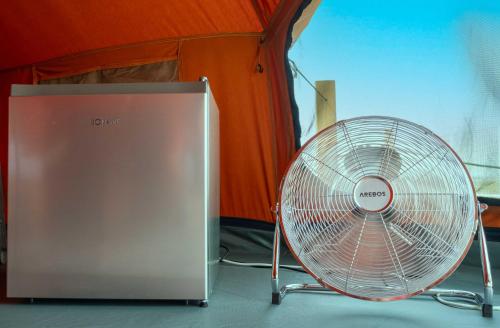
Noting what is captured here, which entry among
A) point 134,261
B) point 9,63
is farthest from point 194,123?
point 9,63

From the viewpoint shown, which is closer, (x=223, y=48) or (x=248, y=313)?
(x=248, y=313)

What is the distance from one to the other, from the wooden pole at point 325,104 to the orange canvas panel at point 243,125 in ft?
0.80

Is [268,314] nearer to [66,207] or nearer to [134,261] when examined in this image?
[134,261]

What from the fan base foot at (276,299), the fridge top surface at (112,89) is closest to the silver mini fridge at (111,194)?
the fridge top surface at (112,89)

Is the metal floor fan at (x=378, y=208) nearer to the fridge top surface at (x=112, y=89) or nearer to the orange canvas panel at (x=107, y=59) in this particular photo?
the fridge top surface at (x=112, y=89)

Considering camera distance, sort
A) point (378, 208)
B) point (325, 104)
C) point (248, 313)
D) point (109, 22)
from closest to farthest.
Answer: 1. point (378, 208)
2. point (248, 313)
3. point (325, 104)
4. point (109, 22)

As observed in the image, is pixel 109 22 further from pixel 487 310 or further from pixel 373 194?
pixel 487 310

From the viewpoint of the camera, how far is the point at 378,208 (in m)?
0.90

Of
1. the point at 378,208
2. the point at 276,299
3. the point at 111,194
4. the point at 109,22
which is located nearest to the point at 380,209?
the point at 378,208

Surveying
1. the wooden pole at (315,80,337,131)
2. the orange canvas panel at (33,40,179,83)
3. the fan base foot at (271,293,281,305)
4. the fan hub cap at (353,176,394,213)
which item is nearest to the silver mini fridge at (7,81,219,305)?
the fan base foot at (271,293,281,305)

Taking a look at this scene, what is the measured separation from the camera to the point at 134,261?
1033 millimetres

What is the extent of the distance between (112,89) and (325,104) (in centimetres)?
89

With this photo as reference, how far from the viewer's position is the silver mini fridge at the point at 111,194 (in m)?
1.03

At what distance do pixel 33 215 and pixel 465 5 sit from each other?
1.53m
